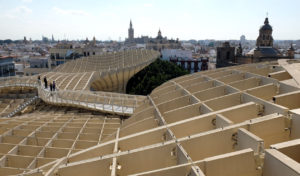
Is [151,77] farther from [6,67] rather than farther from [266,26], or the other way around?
[266,26]

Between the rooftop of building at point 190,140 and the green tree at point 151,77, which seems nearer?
the rooftop of building at point 190,140

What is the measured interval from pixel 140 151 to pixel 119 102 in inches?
496

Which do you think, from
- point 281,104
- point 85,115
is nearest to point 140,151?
point 281,104

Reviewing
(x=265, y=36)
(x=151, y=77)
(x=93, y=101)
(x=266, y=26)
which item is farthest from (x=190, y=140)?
(x=266, y=26)

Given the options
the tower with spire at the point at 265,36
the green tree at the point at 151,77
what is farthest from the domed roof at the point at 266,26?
the green tree at the point at 151,77

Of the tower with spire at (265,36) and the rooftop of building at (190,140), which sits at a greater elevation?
the tower with spire at (265,36)

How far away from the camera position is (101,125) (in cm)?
1470

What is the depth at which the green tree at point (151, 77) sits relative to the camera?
44644 millimetres

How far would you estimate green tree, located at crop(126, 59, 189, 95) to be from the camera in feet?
146

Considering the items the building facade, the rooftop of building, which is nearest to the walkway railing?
the rooftop of building

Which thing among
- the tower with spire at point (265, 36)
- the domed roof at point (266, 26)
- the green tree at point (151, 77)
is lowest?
the green tree at point (151, 77)

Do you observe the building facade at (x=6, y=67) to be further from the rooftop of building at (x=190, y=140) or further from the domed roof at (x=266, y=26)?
the domed roof at (x=266, y=26)

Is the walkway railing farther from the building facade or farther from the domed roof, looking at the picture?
the domed roof

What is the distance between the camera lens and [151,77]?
46688 millimetres
